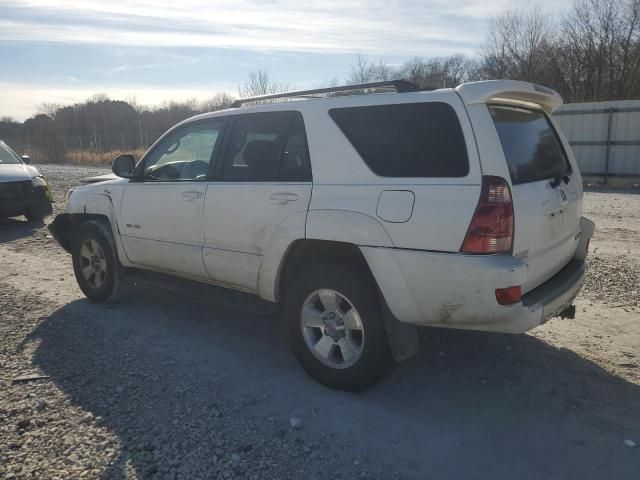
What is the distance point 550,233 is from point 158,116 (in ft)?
185

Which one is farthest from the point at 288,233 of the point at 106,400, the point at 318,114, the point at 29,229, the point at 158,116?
the point at 158,116

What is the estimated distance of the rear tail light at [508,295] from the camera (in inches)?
113

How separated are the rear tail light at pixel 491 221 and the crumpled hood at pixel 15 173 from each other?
9.80m

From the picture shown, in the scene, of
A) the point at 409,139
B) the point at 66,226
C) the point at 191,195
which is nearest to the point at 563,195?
the point at 409,139

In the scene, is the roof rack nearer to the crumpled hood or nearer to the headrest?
the headrest

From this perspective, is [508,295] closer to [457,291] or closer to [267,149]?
[457,291]

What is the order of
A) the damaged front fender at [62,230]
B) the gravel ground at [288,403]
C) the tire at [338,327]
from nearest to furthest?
1. the gravel ground at [288,403]
2. the tire at [338,327]
3. the damaged front fender at [62,230]

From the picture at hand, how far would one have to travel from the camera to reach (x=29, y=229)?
984 cm

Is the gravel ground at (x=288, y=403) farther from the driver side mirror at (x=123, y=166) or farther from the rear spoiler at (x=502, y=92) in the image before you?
the rear spoiler at (x=502, y=92)

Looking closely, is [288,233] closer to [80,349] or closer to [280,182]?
[280,182]

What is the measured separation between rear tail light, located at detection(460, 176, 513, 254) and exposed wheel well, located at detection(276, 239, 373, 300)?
0.74 metres

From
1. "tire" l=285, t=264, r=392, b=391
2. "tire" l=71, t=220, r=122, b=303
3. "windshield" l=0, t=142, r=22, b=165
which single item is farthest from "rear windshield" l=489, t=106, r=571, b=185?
"windshield" l=0, t=142, r=22, b=165

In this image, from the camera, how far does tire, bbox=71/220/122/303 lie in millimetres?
5254

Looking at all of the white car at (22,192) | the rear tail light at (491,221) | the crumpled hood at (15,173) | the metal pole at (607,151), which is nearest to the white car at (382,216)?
the rear tail light at (491,221)
